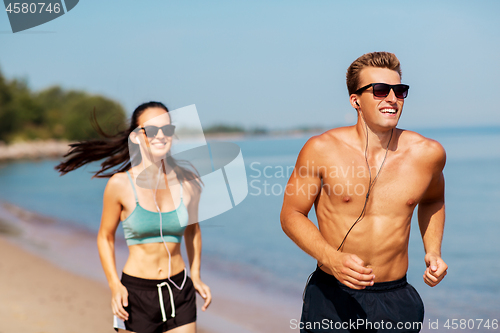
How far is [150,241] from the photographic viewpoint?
3336 millimetres

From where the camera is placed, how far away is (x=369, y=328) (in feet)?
8.81

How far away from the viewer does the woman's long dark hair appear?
11.9 ft

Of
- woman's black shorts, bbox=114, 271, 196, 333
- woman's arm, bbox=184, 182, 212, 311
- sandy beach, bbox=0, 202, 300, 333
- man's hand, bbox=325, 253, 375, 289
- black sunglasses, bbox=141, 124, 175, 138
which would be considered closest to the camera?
man's hand, bbox=325, 253, 375, 289

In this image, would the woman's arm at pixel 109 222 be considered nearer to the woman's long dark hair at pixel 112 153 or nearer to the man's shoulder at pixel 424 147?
the woman's long dark hair at pixel 112 153

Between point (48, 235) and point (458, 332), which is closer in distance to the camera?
point (458, 332)

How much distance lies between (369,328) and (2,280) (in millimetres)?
7040

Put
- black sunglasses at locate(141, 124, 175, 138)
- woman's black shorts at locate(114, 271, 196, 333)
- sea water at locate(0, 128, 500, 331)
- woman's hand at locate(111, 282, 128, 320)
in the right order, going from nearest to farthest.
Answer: woman's hand at locate(111, 282, 128, 320) < woman's black shorts at locate(114, 271, 196, 333) < black sunglasses at locate(141, 124, 175, 138) < sea water at locate(0, 128, 500, 331)

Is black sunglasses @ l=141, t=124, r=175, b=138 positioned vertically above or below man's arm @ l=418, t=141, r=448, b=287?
above

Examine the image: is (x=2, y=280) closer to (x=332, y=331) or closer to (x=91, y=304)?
(x=91, y=304)

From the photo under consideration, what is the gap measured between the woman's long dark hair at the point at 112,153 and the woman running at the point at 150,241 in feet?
0.29

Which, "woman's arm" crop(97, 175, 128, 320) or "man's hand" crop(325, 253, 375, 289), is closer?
"man's hand" crop(325, 253, 375, 289)

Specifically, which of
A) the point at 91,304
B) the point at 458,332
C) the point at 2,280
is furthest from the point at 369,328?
the point at 2,280

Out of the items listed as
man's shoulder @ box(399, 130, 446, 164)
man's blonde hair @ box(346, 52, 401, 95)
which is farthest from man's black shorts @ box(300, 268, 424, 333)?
man's blonde hair @ box(346, 52, 401, 95)

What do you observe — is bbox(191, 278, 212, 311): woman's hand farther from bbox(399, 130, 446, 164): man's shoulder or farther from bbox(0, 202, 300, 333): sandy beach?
bbox(0, 202, 300, 333): sandy beach
